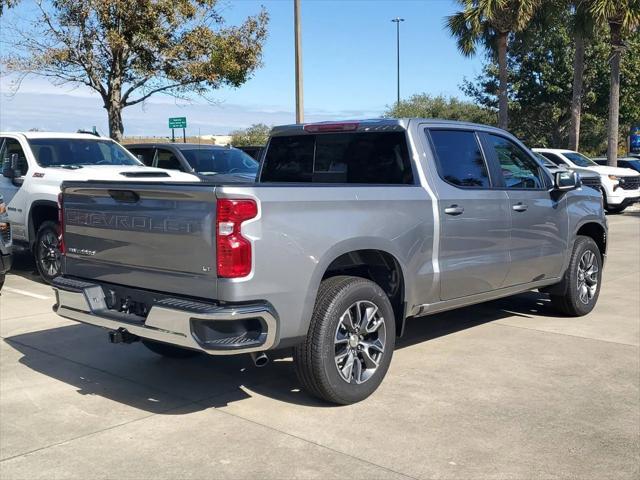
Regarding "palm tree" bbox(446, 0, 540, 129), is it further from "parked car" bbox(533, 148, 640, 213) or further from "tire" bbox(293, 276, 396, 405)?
"tire" bbox(293, 276, 396, 405)

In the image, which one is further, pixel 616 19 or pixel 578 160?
pixel 616 19

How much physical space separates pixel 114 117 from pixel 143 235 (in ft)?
43.9

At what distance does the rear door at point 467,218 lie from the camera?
5391 mm

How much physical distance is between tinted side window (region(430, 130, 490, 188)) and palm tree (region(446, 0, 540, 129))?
18188 mm

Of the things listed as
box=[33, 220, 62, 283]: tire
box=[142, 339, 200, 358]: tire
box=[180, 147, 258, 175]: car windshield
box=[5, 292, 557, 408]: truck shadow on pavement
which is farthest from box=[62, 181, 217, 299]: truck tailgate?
box=[180, 147, 258, 175]: car windshield

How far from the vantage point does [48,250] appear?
8797 mm

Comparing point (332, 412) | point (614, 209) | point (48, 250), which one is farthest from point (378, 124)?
point (614, 209)

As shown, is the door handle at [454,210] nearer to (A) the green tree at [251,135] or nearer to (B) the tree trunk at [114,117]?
(B) the tree trunk at [114,117]

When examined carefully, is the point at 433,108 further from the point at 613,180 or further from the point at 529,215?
the point at 529,215

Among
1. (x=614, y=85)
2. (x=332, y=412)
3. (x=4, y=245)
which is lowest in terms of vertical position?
(x=332, y=412)

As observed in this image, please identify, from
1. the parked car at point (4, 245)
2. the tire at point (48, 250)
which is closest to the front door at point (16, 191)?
the tire at point (48, 250)

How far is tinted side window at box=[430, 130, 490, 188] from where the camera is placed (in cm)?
557

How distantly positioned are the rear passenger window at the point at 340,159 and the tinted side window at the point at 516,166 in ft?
3.78

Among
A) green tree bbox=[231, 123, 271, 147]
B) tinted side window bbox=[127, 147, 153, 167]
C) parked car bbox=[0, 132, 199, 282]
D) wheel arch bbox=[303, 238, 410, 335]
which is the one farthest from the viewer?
green tree bbox=[231, 123, 271, 147]
